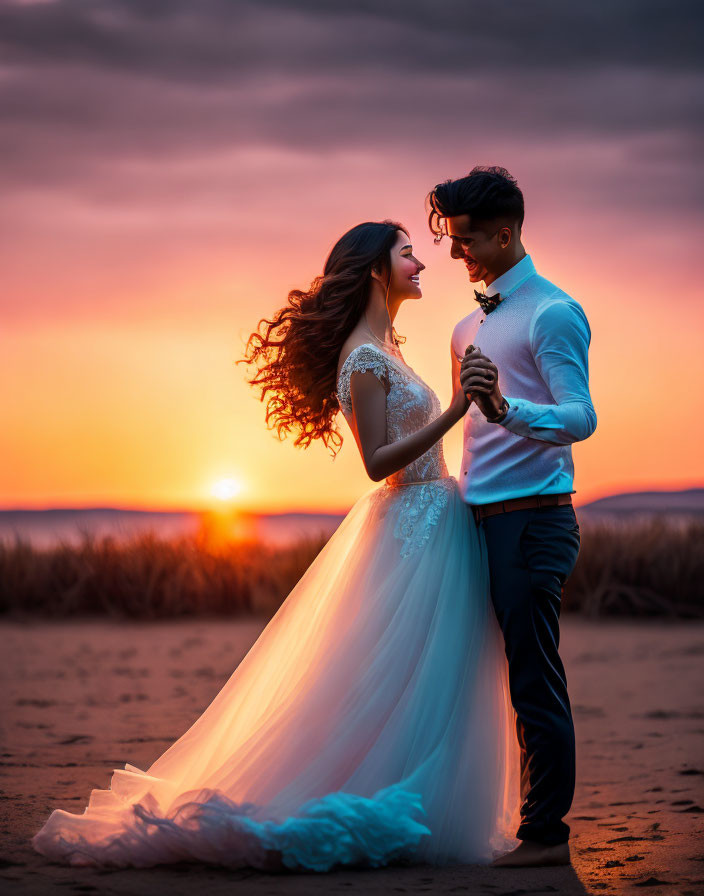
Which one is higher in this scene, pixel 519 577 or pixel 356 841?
pixel 519 577

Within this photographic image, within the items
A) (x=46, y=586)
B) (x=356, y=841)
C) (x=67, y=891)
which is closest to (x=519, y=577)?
(x=356, y=841)

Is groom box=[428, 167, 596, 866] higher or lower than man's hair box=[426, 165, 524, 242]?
lower

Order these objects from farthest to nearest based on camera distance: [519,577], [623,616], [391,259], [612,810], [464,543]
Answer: [623,616] → [612,810] → [391,259] → [464,543] → [519,577]

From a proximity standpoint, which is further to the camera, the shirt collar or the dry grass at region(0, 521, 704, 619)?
the dry grass at region(0, 521, 704, 619)

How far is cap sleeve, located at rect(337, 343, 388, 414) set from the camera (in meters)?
3.81

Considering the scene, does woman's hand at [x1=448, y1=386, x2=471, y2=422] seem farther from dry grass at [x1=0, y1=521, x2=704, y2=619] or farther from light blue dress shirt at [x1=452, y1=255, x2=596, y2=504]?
dry grass at [x1=0, y1=521, x2=704, y2=619]

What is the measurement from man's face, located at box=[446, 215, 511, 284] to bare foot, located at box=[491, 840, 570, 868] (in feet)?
6.21

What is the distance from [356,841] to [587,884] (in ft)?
2.43

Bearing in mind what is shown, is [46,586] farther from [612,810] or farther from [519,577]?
[519,577]

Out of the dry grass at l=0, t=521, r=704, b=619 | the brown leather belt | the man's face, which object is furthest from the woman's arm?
the dry grass at l=0, t=521, r=704, b=619

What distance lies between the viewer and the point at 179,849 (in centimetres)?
343

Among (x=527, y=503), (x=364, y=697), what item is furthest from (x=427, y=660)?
(x=527, y=503)

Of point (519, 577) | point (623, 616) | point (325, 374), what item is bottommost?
point (623, 616)

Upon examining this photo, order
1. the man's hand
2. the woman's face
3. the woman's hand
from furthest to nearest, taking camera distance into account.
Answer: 1. the woman's face
2. the woman's hand
3. the man's hand
